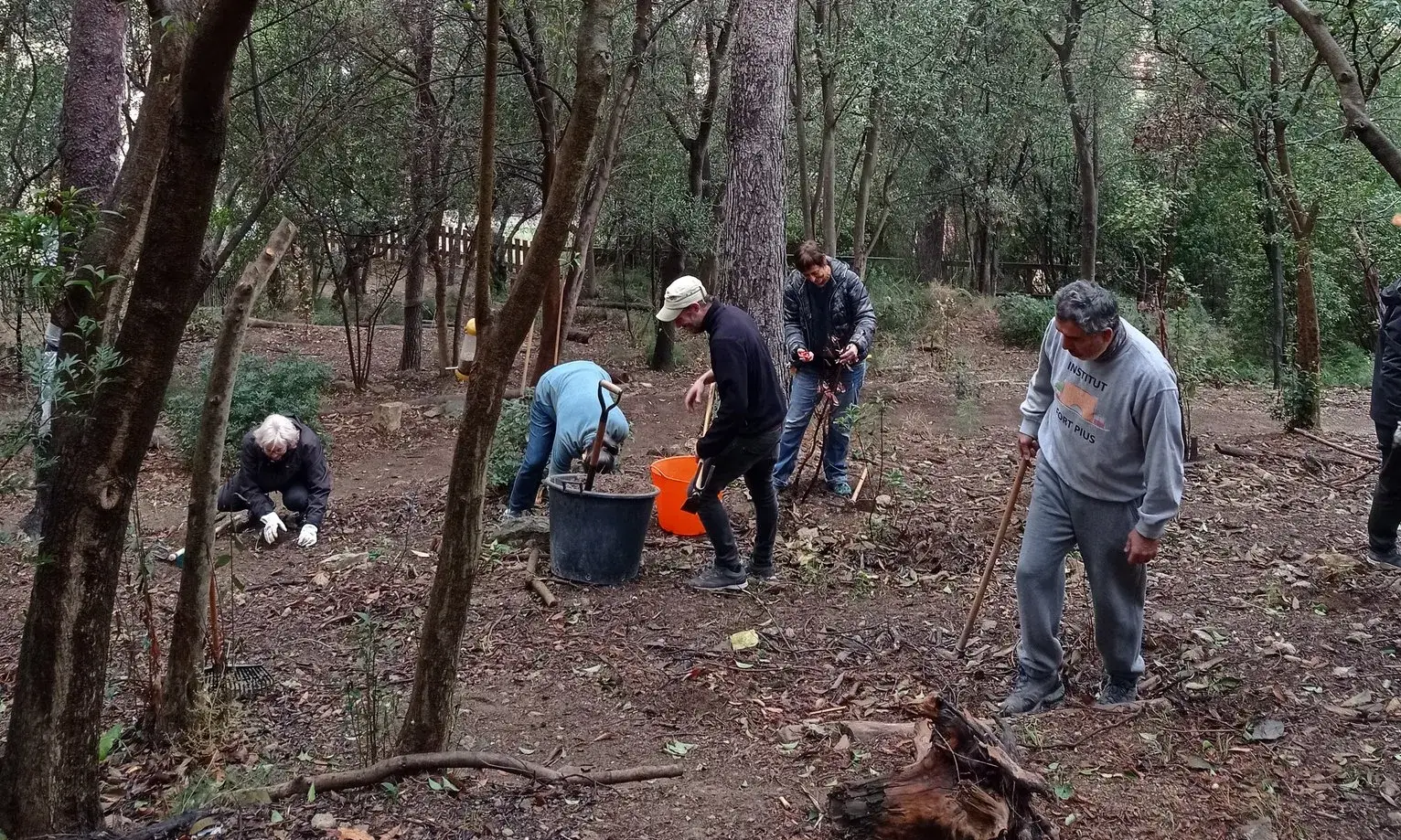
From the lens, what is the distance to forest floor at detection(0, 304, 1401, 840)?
134 inches

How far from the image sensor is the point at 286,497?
724 centimetres

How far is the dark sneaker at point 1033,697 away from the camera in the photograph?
4180 mm

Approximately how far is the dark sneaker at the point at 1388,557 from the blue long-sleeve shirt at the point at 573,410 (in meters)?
4.32

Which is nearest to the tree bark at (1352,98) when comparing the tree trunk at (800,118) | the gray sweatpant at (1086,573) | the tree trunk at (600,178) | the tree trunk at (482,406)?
the gray sweatpant at (1086,573)

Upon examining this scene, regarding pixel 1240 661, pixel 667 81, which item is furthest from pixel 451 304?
pixel 1240 661

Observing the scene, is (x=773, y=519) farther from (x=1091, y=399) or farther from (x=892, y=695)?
(x=1091, y=399)

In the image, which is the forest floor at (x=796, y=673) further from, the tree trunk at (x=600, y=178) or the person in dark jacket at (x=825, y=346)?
the tree trunk at (x=600, y=178)

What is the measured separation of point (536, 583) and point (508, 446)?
212 centimetres

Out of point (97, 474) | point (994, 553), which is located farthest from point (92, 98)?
point (994, 553)

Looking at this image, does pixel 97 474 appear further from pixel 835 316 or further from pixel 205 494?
pixel 835 316

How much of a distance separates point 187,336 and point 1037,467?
1349cm

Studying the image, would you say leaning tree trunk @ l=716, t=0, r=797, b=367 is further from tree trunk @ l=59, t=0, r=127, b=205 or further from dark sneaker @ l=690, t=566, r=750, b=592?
tree trunk @ l=59, t=0, r=127, b=205

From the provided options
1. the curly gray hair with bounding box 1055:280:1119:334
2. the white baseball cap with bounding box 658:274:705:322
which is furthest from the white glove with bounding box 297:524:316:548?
the curly gray hair with bounding box 1055:280:1119:334

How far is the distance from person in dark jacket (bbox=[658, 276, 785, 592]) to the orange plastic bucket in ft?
2.42
